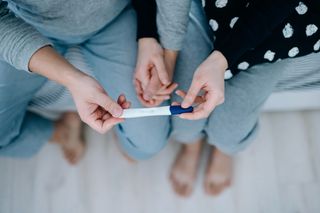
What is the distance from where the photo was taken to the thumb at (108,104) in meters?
0.67

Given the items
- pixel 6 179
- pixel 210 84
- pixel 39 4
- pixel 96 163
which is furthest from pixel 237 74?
pixel 6 179

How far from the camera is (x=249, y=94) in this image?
2.51 ft

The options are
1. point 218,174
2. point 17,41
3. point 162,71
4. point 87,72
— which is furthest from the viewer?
point 218,174

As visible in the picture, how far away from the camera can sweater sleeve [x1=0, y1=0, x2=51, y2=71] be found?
0.66m

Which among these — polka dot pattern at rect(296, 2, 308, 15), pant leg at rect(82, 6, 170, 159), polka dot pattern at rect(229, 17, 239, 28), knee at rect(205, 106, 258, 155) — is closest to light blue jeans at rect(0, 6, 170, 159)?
pant leg at rect(82, 6, 170, 159)

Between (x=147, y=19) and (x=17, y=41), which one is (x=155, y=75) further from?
(x=17, y=41)

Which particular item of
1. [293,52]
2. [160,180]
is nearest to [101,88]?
[293,52]

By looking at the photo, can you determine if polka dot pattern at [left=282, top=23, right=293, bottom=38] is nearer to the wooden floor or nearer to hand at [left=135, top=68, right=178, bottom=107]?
hand at [left=135, top=68, right=178, bottom=107]

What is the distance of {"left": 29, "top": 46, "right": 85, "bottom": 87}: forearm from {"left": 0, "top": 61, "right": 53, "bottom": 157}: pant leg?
130 mm

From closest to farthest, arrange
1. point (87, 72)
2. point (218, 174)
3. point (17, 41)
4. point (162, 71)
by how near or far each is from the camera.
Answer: point (17, 41), point (162, 71), point (87, 72), point (218, 174)

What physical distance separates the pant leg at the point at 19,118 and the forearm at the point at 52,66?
0.43 feet

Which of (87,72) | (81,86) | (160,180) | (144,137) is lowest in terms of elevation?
(160,180)

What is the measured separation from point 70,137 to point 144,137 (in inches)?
13.4

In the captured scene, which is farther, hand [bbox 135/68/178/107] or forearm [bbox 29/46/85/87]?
hand [bbox 135/68/178/107]
